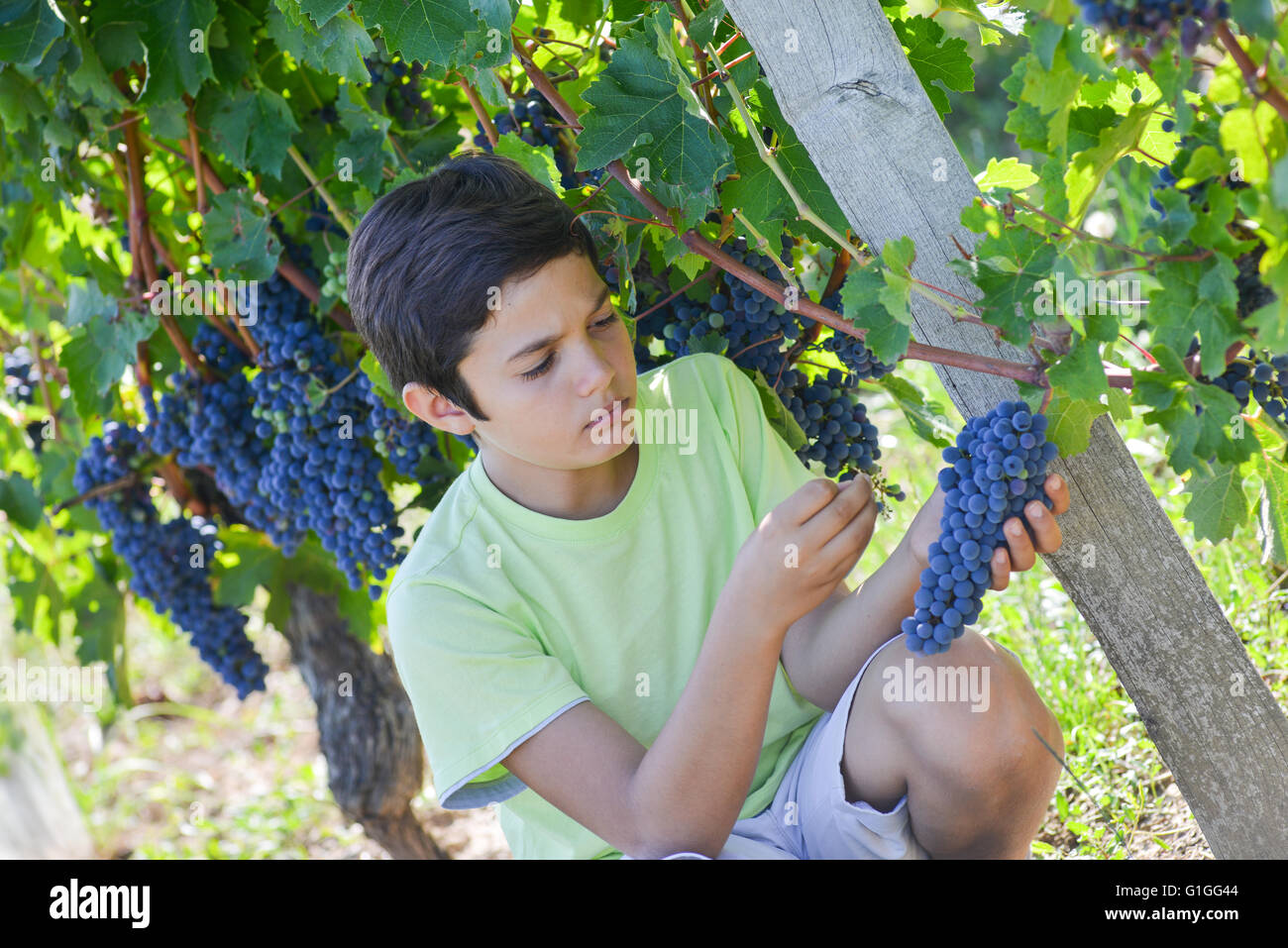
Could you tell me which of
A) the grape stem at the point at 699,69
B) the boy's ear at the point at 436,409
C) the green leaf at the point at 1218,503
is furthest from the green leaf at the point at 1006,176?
the boy's ear at the point at 436,409

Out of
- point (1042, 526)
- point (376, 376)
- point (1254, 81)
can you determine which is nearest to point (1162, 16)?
point (1254, 81)

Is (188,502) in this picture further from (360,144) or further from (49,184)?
(360,144)

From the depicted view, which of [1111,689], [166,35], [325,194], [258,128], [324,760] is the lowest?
[324,760]

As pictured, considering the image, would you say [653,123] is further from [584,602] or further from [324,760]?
[324,760]

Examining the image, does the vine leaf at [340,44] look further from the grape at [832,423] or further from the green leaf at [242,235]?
the grape at [832,423]

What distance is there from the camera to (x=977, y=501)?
1.18 metres

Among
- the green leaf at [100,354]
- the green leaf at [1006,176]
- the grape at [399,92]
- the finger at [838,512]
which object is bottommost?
the finger at [838,512]

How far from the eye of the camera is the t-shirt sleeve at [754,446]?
1.75 m

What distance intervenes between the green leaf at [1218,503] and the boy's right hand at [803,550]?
1.17 feet

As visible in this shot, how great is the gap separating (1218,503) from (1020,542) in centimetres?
30

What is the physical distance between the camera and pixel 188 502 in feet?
7.89

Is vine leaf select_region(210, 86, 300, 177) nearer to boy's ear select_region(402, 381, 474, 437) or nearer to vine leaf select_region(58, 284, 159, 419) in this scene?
vine leaf select_region(58, 284, 159, 419)

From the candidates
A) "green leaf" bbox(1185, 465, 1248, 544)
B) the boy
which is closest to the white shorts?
the boy
